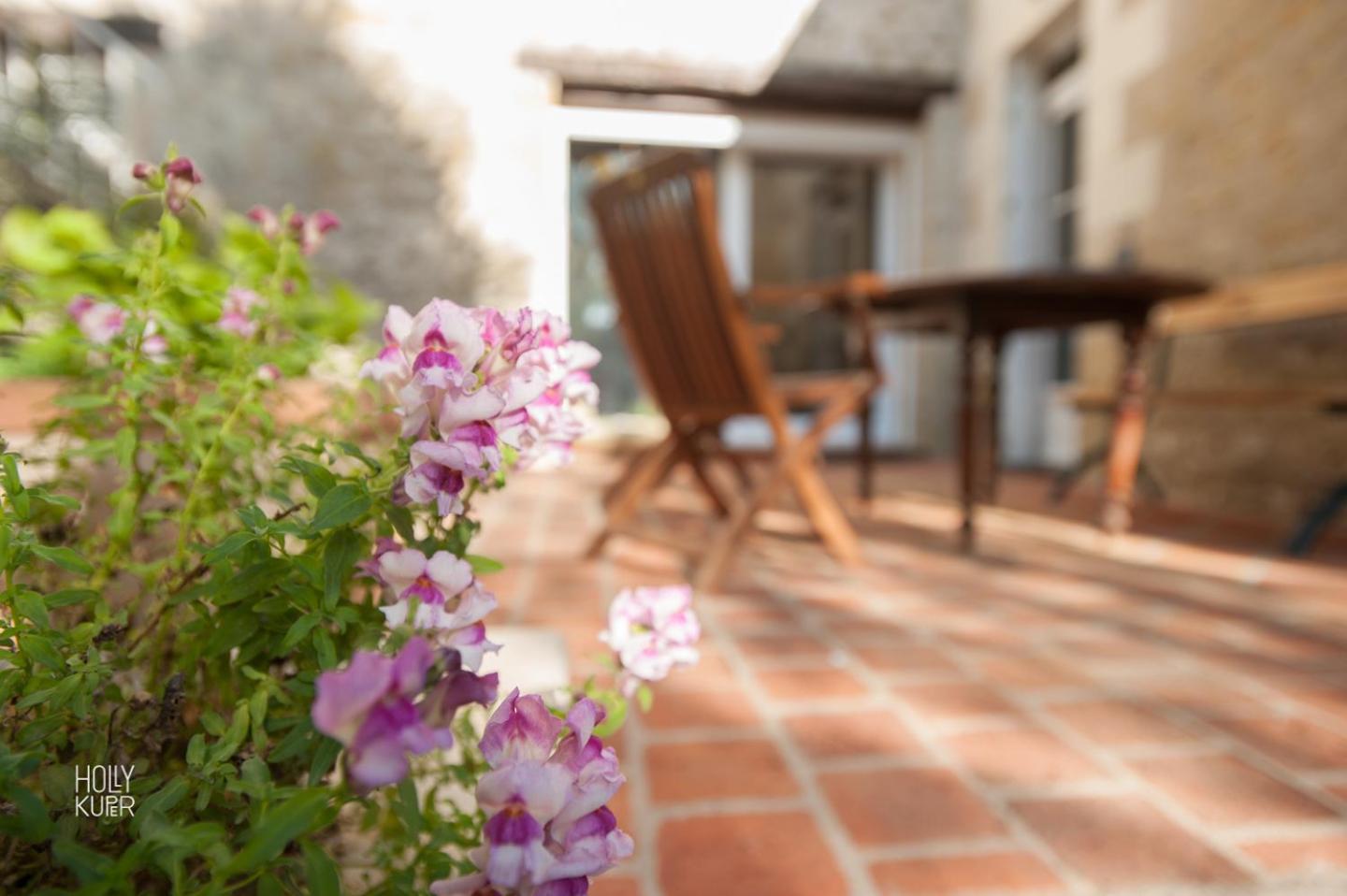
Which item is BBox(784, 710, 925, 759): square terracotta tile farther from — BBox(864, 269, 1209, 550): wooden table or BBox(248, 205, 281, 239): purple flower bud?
BBox(864, 269, 1209, 550): wooden table

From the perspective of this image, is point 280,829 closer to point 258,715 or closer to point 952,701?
point 258,715

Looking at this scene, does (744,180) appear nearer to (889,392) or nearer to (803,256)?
(803,256)

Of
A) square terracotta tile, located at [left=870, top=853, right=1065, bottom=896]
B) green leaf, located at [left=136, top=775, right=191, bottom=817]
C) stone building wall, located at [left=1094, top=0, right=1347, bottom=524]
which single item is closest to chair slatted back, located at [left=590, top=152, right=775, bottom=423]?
square terracotta tile, located at [left=870, top=853, right=1065, bottom=896]

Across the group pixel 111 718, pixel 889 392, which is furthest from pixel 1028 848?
pixel 889 392

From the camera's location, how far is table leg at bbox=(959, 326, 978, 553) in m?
2.63

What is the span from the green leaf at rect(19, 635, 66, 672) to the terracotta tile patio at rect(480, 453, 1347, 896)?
0.62 m

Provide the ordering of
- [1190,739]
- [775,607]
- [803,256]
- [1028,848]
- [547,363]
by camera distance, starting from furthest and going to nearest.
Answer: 1. [803,256]
2. [775,607]
3. [1190,739]
4. [1028,848]
5. [547,363]

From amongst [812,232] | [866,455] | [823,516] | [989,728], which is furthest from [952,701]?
[812,232]

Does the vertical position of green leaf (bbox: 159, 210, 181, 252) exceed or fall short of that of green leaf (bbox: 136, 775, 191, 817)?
it exceeds it

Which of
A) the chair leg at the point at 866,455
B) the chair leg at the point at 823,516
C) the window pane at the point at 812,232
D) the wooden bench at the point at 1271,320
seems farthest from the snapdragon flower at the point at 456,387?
the window pane at the point at 812,232

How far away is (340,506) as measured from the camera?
1.68 ft

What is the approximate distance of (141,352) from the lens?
2.50ft

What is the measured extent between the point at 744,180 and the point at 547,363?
5939mm

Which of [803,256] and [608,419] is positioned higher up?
[803,256]
